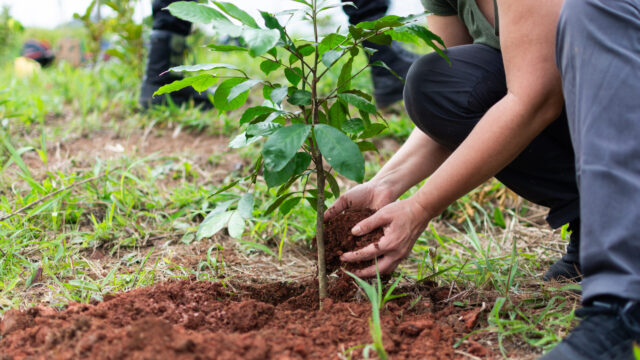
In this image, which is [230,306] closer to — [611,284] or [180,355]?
[180,355]

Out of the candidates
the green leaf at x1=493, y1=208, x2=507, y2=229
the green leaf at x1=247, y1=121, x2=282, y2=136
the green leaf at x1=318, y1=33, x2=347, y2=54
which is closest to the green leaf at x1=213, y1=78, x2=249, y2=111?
the green leaf at x1=247, y1=121, x2=282, y2=136

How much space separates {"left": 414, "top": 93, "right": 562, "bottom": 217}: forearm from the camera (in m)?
1.13

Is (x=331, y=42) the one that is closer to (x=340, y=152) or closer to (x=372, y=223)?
(x=340, y=152)

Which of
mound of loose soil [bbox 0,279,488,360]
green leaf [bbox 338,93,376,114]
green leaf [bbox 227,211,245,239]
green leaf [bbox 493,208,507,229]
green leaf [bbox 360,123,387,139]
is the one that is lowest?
green leaf [bbox 493,208,507,229]

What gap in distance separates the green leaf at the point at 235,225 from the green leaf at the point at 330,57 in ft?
1.44

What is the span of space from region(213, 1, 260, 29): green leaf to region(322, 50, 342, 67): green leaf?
0.18m

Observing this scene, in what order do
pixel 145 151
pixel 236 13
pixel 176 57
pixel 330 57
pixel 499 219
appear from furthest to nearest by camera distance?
pixel 176 57
pixel 145 151
pixel 499 219
pixel 330 57
pixel 236 13

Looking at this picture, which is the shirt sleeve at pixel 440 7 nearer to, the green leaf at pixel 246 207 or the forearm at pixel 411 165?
the forearm at pixel 411 165

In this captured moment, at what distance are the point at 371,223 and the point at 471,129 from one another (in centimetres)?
44

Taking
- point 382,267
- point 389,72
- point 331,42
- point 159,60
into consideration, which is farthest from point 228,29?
point 159,60

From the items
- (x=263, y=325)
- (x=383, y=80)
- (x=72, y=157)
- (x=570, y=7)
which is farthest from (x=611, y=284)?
(x=72, y=157)

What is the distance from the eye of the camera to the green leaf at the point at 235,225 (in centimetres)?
118

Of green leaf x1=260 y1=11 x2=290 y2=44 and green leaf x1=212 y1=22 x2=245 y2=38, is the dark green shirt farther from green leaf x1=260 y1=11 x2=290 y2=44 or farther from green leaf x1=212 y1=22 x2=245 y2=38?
green leaf x1=212 y1=22 x2=245 y2=38

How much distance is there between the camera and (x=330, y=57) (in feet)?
3.70
